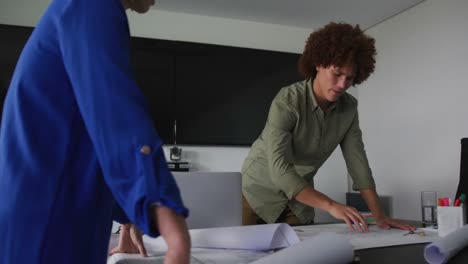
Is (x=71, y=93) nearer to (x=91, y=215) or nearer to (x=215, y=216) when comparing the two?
(x=91, y=215)

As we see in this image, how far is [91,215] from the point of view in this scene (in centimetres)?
50

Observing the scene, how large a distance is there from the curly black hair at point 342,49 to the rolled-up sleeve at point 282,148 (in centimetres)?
23

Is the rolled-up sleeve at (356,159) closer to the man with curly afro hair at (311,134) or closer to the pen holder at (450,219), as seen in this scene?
the man with curly afro hair at (311,134)

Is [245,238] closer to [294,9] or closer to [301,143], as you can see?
[301,143]

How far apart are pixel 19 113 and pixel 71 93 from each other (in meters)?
0.07

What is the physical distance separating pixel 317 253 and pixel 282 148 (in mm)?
870

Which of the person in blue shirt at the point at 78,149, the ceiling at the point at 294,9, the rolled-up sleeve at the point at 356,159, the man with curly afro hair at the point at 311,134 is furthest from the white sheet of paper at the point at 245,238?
the ceiling at the point at 294,9

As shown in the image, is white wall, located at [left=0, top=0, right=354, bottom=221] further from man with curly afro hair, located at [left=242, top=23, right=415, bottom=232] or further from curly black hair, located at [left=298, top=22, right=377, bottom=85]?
curly black hair, located at [left=298, top=22, right=377, bottom=85]

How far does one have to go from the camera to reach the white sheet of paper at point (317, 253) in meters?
0.74

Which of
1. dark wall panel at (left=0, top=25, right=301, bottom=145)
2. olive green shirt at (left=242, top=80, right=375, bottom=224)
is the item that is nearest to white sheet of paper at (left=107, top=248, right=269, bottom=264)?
olive green shirt at (left=242, top=80, right=375, bottom=224)

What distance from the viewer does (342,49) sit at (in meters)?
1.69

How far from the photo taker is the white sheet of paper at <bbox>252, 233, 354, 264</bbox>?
744 mm

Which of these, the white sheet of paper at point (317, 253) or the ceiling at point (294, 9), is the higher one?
the ceiling at point (294, 9)

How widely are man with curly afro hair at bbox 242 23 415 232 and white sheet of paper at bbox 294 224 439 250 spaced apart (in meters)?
0.10
